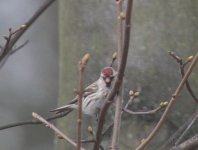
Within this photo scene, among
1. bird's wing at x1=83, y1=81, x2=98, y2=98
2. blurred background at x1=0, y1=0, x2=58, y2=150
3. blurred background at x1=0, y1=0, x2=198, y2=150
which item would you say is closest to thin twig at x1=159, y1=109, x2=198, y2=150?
blurred background at x1=0, y1=0, x2=198, y2=150

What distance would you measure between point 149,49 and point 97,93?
34cm

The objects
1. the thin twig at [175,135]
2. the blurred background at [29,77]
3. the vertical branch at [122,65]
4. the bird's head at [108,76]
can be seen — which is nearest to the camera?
the vertical branch at [122,65]

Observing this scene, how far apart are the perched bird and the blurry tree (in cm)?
18

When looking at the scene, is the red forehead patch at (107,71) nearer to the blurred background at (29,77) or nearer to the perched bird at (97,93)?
the perched bird at (97,93)

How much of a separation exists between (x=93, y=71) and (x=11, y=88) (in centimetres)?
284

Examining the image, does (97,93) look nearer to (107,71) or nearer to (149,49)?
(107,71)

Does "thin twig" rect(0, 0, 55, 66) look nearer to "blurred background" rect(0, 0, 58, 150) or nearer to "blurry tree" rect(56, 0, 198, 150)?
"blurry tree" rect(56, 0, 198, 150)

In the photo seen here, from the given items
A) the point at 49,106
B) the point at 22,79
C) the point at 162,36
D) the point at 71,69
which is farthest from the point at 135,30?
the point at 22,79

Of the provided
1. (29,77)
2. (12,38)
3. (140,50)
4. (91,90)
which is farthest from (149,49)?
(29,77)

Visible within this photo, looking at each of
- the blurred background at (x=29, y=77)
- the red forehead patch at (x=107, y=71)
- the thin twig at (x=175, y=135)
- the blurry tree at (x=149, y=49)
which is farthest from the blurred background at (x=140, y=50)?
the blurred background at (x=29, y=77)

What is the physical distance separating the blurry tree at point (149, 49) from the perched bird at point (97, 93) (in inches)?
7.1

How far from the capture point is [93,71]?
2.37 m

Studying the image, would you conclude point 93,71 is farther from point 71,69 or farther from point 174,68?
point 174,68

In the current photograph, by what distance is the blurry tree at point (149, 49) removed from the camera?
226 centimetres
